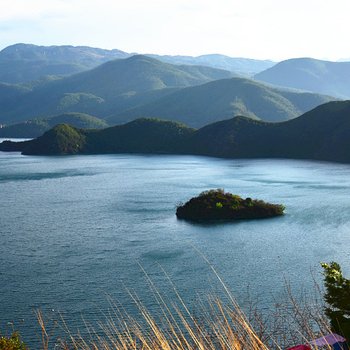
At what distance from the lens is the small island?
6519 cm

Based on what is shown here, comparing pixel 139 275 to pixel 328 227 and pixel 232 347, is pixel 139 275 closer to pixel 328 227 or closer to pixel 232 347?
pixel 328 227

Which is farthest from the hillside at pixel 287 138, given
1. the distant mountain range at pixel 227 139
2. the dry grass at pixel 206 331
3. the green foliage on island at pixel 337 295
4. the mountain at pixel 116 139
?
the dry grass at pixel 206 331

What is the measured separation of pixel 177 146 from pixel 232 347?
17374 cm

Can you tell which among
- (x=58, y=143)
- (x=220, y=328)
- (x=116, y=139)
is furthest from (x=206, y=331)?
(x=116, y=139)

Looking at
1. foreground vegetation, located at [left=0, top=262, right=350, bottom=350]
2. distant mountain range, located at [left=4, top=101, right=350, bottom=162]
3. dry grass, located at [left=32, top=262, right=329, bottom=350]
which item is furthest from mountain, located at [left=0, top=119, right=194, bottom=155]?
dry grass, located at [left=32, top=262, right=329, bottom=350]

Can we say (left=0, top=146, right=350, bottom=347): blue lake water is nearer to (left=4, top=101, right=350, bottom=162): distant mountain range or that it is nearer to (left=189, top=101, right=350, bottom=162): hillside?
(left=189, top=101, right=350, bottom=162): hillside

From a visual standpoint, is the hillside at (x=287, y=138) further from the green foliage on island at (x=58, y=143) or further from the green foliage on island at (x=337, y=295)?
the green foliage on island at (x=337, y=295)

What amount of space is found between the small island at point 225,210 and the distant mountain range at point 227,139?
77.3 meters

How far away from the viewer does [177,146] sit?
178 m

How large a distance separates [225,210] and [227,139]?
100 m

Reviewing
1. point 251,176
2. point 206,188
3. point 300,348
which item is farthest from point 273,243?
point 251,176

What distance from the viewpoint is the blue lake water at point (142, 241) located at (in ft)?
115

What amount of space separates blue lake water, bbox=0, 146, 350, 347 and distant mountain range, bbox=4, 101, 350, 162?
43289 mm

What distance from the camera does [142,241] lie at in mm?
50906
